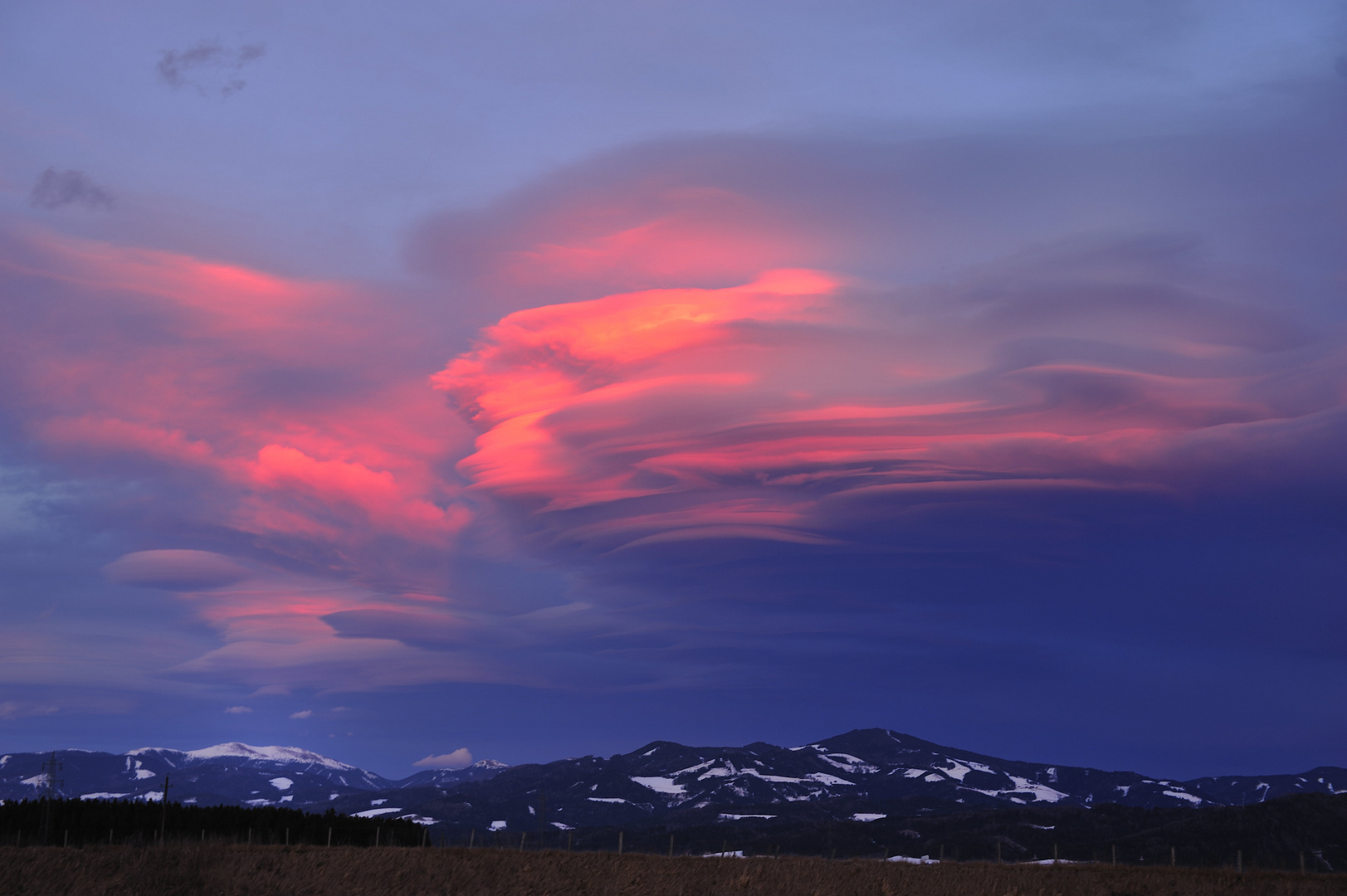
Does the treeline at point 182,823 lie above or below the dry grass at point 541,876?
below

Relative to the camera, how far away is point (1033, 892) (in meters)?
65.5

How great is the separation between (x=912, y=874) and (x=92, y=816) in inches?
4540

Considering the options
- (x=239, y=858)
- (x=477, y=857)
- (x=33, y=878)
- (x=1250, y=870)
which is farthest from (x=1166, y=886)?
(x=33, y=878)

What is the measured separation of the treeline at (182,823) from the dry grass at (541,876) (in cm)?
5850

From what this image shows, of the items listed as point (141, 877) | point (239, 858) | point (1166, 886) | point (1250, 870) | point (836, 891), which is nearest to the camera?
point (141, 877)

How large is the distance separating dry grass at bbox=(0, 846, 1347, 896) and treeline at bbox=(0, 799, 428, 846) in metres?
58.5

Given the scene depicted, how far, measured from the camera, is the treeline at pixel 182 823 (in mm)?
133750

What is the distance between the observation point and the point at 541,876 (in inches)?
2815

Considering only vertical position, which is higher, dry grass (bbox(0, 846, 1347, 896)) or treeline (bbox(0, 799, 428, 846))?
dry grass (bbox(0, 846, 1347, 896))

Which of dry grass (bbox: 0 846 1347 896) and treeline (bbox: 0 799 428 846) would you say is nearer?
dry grass (bbox: 0 846 1347 896)

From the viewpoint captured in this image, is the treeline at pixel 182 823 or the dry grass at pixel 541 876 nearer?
the dry grass at pixel 541 876

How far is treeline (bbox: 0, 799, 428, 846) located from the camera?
439 feet

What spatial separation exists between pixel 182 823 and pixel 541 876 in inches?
3411

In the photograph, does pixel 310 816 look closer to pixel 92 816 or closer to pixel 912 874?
pixel 92 816
